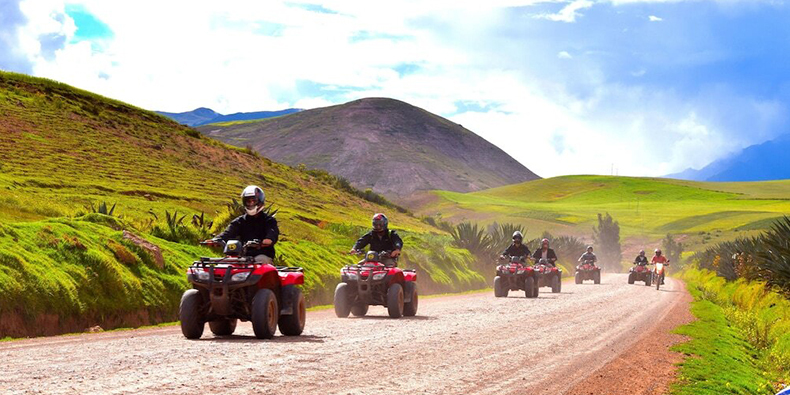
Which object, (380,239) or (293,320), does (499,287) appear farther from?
(293,320)

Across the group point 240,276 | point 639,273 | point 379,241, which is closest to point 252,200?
point 240,276

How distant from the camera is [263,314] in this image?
14.8 m

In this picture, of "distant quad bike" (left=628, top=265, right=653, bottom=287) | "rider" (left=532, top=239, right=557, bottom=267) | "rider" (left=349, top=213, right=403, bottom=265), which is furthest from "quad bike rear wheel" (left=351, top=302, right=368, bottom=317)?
"distant quad bike" (left=628, top=265, right=653, bottom=287)

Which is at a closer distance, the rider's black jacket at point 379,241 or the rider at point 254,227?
the rider at point 254,227

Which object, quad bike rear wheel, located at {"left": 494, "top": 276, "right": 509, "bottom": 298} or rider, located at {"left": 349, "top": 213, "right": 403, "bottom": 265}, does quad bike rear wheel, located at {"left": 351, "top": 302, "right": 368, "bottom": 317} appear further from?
quad bike rear wheel, located at {"left": 494, "top": 276, "right": 509, "bottom": 298}

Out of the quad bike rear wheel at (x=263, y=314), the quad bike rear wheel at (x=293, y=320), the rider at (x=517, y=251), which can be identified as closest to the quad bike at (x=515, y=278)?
the rider at (x=517, y=251)

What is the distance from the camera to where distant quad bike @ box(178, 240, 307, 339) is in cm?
1485

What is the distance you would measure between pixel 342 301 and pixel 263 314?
7919 millimetres

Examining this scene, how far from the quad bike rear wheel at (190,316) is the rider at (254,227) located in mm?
1205

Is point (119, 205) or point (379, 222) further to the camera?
point (119, 205)

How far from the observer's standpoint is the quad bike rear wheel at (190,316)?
14930 millimetres

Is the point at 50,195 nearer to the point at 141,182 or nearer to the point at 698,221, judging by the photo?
the point at 141,182

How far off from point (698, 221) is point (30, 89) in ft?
455

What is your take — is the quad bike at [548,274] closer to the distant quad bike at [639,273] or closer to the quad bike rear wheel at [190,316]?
the distant quad bike at [639,273]
